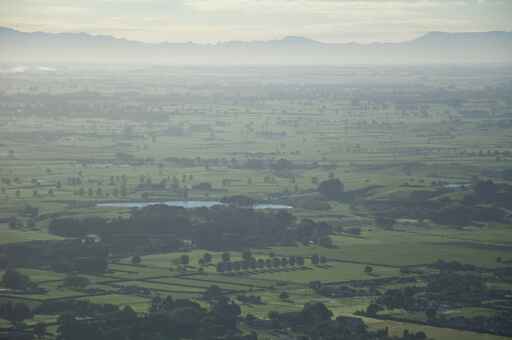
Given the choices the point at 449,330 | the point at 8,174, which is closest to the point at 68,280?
the point at 449,330

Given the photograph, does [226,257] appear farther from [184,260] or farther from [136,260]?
[136,260]

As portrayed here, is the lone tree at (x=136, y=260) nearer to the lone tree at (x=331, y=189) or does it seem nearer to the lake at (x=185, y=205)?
the lake at (x=185, y=205)

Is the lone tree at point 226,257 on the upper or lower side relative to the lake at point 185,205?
lower

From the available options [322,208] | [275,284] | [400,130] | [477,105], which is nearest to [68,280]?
[275,284]

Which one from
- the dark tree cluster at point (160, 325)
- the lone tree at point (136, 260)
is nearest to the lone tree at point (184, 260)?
the lone tree at point (136, 260)

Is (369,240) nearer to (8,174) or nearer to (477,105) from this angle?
(8,174)

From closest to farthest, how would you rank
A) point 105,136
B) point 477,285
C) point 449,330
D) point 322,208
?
point 449,330
point 477,285
point 322,208
point 105,136

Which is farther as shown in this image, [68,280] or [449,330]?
[68,280]

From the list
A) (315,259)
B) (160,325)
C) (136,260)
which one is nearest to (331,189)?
(315,259)

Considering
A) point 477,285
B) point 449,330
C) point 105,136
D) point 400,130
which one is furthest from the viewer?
point 400,130

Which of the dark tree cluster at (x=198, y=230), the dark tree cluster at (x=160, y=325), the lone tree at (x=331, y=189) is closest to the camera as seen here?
the dark tree cluster at (x=160, y=325)
